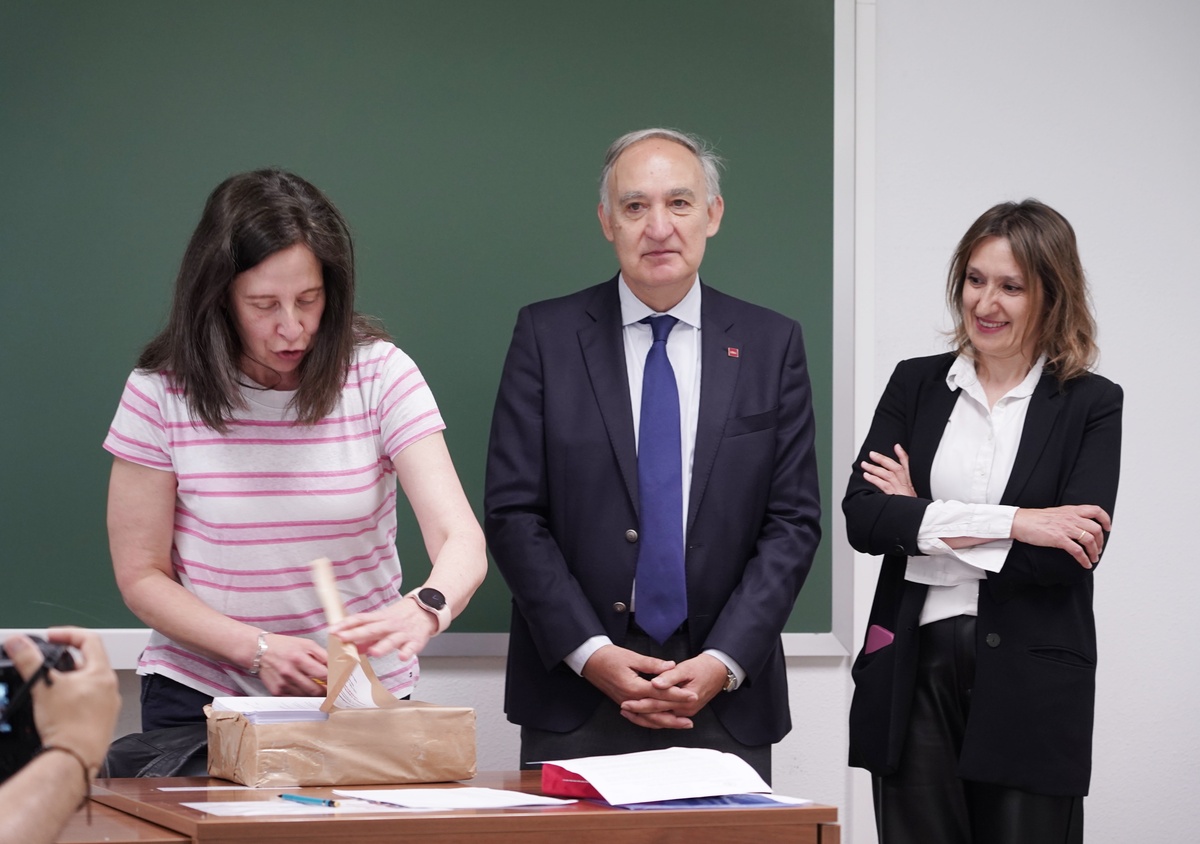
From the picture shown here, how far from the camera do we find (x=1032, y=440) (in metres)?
2.61

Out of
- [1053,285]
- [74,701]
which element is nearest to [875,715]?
[1053,285]

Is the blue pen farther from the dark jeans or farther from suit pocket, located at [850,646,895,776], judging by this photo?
suit pocket, located at [850,646,895,776]

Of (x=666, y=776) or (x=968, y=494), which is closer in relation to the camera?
(x=666, y=776)

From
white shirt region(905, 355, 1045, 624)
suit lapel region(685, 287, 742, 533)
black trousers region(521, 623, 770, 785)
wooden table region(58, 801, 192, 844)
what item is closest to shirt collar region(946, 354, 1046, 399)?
white shirt region(905, 355, 1045, 624)

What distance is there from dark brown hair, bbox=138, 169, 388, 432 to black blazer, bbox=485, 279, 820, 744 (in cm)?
53

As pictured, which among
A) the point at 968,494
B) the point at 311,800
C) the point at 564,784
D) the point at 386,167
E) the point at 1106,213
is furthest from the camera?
the point at 1106,213

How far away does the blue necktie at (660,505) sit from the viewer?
2.57 meters

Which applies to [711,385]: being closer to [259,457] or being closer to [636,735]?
[636,735]

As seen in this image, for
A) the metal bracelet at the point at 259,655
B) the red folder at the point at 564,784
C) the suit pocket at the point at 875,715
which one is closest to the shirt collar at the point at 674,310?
the suit pocket at the point at 875,715

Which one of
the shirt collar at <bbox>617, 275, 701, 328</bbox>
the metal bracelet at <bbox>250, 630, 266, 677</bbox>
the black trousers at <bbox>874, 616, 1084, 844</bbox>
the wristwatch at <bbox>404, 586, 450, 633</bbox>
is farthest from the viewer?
the shirt collar at <bbox>617, 275, 701, 328</bbox>

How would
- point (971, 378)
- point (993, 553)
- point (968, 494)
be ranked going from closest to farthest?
point (993, 553), point (968, 494), point (971, 378)

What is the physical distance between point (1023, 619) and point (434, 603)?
1.23 metres

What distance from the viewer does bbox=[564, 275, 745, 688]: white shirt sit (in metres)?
2.67

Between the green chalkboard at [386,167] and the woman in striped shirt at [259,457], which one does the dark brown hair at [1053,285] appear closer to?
the green chalkboard at [386,167]
